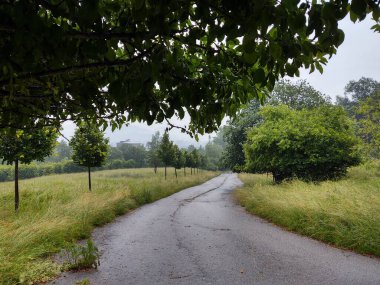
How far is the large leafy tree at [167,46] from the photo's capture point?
165cm

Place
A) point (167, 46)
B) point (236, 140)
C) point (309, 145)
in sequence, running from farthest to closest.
Answer: point (236, 140) → point (309, 145) → point (167, 46)

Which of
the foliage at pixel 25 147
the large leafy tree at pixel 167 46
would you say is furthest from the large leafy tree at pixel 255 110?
the large leafy tree at pixel 167 46

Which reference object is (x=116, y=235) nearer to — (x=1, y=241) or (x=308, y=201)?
(x=1, y=241)

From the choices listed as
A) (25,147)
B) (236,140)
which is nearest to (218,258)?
(25,147)

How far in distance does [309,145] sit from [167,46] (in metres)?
17.1

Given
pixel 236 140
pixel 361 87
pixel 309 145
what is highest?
pixel 361 87

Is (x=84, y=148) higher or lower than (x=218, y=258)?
higher

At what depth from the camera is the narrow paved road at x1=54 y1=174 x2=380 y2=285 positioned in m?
5.81

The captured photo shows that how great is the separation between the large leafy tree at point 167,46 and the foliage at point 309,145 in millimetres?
15572

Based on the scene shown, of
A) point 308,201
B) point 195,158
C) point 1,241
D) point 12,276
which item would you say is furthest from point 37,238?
point 195,158

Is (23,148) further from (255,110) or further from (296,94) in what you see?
(296,94)

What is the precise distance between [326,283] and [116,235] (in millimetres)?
6300

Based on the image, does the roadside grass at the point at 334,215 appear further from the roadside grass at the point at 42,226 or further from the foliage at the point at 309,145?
the roadside grass at the point at 42,226

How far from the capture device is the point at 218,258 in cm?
714
